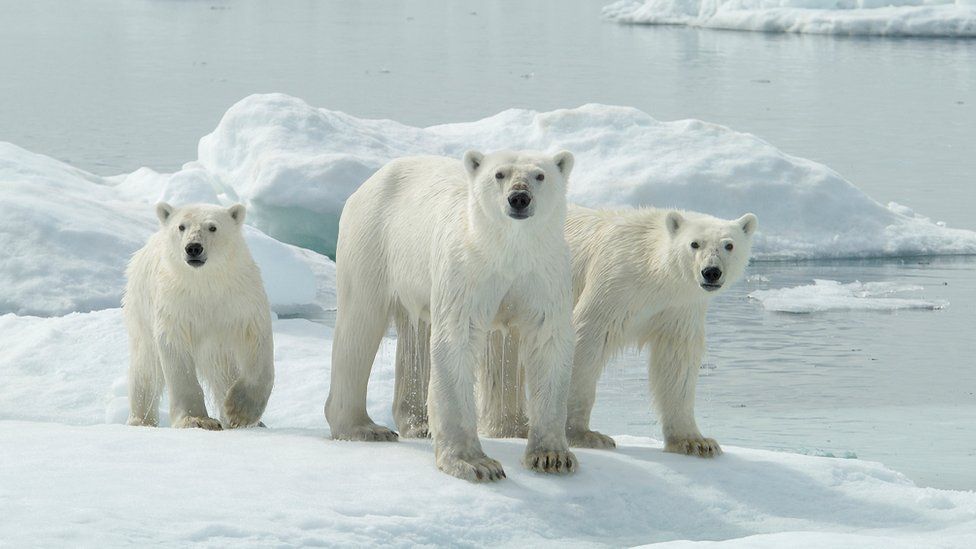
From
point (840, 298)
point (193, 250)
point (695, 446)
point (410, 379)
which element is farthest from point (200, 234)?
point (840, 298)

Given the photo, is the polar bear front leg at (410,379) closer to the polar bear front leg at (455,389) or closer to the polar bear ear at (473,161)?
the polar bear front leg at (455,389)

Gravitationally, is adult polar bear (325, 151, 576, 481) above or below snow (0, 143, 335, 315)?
above

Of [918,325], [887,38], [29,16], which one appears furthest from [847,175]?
[29,16]

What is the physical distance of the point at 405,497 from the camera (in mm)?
4668

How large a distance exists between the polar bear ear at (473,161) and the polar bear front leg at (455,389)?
54 centimetres

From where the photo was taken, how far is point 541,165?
16.4 feet

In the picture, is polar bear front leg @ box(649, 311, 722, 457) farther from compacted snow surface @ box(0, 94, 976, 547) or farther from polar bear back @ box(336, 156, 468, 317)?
polar bear back @ box(336, 156, 468, 317)

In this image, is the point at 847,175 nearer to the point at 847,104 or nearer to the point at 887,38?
the point at 847,104

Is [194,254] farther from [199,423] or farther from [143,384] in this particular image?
[143,384]

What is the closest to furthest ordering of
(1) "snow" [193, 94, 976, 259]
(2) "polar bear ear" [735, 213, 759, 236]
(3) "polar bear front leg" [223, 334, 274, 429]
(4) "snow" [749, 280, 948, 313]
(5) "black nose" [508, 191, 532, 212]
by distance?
(5) "black nose" [508, 191, 532, 212] → (2) "polar bear ear" [735, 213, 759, 236] → (3) "polar bear front leg" [223, 334, 274, 429] → (4) "snow" [749, 280, 948, 313] → (1) "snow" [193, 94, 976, 259]

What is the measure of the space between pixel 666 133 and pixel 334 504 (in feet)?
32.8

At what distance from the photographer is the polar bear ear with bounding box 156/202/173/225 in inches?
262

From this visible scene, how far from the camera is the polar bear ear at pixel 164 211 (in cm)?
666

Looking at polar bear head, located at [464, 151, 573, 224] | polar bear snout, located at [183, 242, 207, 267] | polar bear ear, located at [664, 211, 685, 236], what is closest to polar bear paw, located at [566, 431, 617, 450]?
polar bear ear, located at [664, 211, 685, 236]
